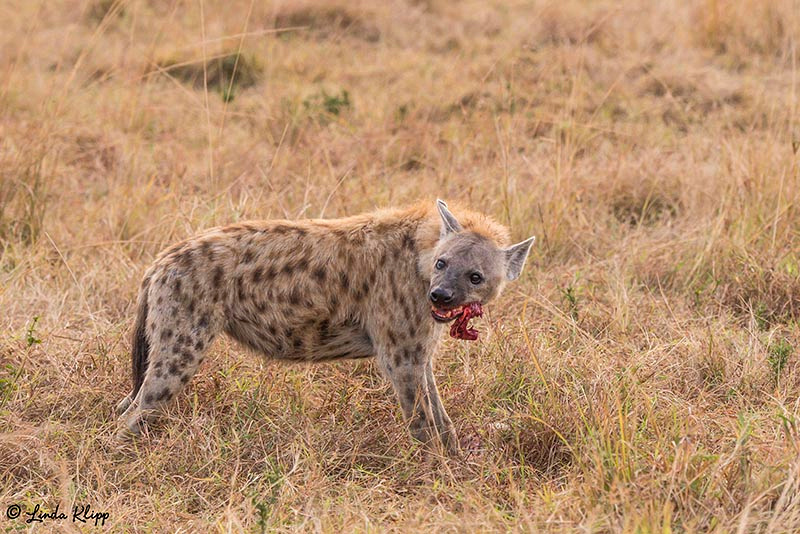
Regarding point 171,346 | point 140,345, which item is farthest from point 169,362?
point 140,345

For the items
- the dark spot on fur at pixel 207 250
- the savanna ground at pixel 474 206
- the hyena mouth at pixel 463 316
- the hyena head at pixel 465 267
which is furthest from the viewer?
the dark spot on fur at pixel 207 250

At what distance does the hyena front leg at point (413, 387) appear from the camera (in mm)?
3891

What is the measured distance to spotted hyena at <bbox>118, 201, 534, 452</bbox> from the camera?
3844 millimetres

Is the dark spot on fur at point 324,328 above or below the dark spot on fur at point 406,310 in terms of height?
below

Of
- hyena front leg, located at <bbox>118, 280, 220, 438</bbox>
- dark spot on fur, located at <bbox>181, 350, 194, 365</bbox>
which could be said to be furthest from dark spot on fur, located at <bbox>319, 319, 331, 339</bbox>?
dark spot on fur, located at <bbox>181, 350, 194, 365</bbox>

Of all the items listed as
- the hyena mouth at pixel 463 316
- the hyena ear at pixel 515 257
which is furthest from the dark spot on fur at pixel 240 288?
the hyena ear at pixel 515 257

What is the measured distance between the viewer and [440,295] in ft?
11.9

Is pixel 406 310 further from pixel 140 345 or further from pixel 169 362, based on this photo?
pixel 140 345

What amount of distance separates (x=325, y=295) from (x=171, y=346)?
1.94 ft

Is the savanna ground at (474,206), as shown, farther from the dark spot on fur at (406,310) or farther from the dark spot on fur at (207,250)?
the dark spot on fur at (207,250)

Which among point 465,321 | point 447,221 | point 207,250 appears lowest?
point 465,321

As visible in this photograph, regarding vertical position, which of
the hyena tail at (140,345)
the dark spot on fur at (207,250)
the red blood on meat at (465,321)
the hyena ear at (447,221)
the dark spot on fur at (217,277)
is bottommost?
the hyena tail at (140,345)

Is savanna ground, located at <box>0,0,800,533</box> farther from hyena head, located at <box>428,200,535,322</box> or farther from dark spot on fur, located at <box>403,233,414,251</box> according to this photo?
dark spot on fur, located at <box>403,233,414,251</box>

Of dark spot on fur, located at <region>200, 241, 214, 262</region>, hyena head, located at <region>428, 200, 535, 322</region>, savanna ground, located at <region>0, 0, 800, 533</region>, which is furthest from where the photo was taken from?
dark spot on fur, located at <region>200, 241, 214, 262</region>
